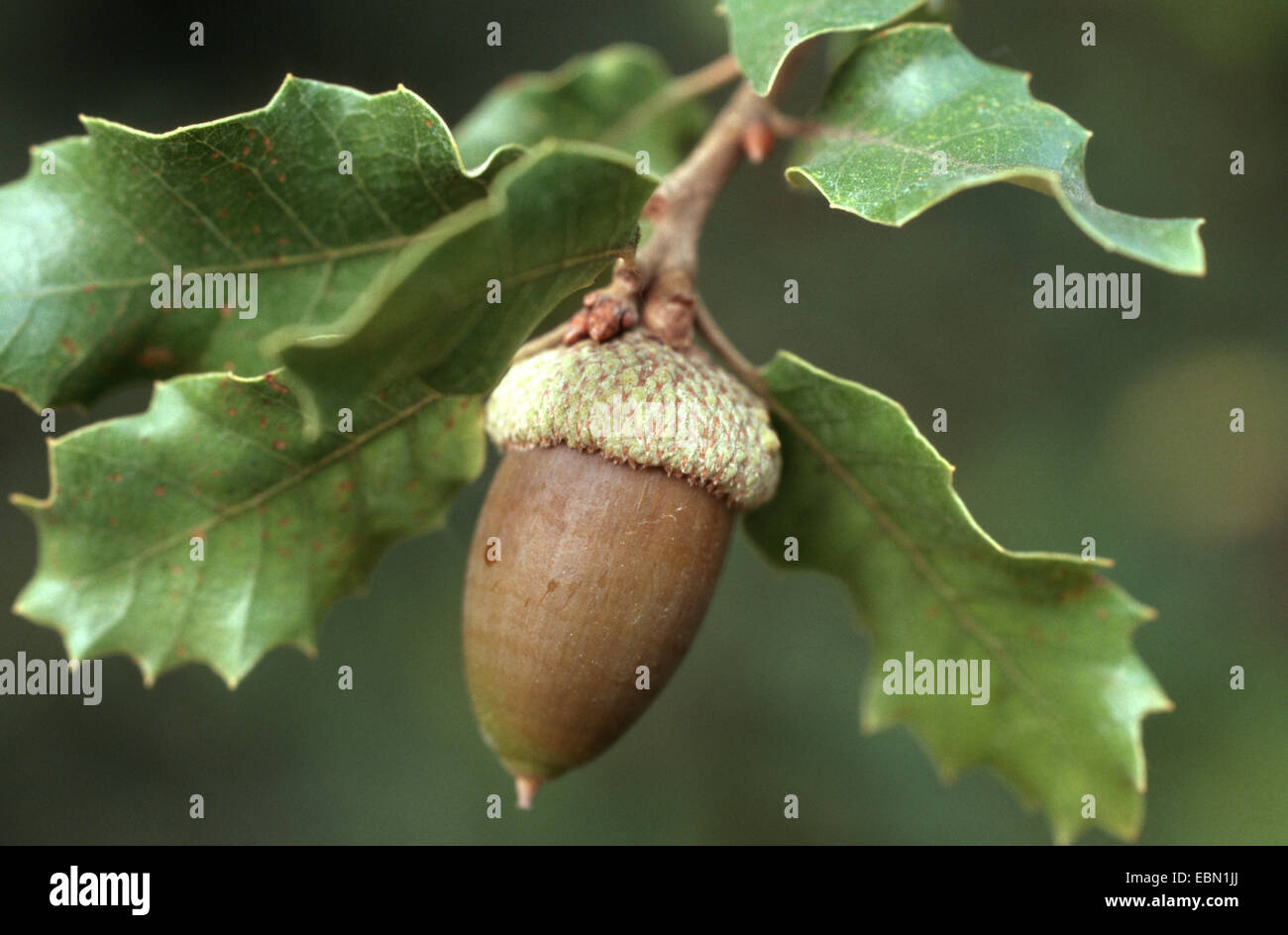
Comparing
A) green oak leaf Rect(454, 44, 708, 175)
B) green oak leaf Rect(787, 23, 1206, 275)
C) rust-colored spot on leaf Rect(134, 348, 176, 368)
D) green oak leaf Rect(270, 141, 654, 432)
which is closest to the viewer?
green oak leaf Rect(270, 141, 654, 432)

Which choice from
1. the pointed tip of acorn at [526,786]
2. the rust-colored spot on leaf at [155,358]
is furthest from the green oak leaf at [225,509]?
the pointed tip of acorn at [526,786]

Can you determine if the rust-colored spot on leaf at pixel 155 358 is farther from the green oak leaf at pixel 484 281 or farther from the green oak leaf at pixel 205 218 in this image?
the green oak leaf at pixel 484 281

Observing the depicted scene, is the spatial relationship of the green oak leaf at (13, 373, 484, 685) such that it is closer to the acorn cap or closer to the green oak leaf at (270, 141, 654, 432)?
the acorn cap

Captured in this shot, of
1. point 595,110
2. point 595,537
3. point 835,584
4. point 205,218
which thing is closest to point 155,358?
point 205,218

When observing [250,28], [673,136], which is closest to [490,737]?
[673,136]

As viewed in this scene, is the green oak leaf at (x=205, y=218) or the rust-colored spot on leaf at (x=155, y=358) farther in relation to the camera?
the rust-colored spot on leaf at (x=155, y=358)

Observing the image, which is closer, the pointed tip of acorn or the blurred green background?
the pointed tip of acorn

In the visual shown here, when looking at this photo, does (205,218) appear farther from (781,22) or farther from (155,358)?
(781,22)

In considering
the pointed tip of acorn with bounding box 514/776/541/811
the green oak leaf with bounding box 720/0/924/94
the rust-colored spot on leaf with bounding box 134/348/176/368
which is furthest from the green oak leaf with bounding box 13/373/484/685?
the green oak leaf with bounding box 720/0/924/94
